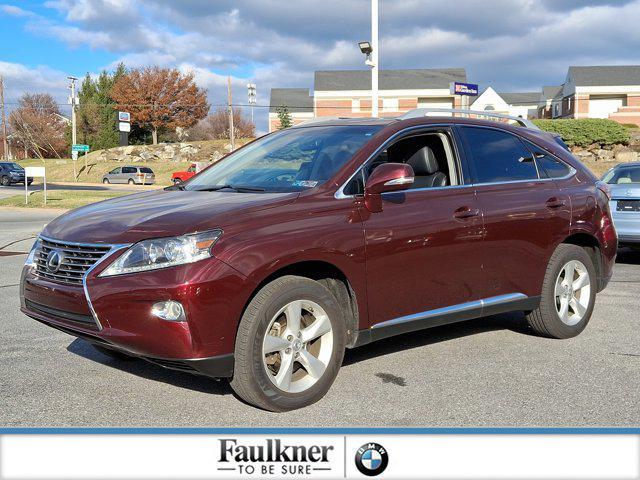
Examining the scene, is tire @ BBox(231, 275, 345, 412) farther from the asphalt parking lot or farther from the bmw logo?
the bmw logo

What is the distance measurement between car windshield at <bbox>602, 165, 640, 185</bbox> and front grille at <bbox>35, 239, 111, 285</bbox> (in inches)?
363

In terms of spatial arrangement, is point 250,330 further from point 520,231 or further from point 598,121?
point 598,121

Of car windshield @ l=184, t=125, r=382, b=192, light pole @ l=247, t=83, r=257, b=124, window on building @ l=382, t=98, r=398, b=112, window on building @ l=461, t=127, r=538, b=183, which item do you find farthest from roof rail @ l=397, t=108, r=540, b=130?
window on building @ l=382, t=98, r=398, b=112

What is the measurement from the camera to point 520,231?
5328mm

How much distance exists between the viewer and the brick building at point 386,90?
7219cm

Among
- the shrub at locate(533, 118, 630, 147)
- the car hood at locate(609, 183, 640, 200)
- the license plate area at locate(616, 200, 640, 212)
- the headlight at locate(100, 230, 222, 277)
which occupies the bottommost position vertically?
the license plate area at locate(616, 200, 640, 212)

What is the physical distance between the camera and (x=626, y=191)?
33.3 ft

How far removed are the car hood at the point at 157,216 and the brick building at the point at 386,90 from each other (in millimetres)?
68526

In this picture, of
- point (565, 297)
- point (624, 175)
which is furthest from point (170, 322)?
point (624, 175)

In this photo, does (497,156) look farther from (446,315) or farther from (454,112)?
(446,315)

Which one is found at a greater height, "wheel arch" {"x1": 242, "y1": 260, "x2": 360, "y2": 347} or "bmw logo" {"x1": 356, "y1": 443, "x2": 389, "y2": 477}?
"wheel arch" {"x1": 242, "y1": 260, "x2": 360, "y2": 347}

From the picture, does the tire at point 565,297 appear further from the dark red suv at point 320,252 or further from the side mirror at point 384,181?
the side mirror at point 384,181

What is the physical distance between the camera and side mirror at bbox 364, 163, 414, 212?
436cm

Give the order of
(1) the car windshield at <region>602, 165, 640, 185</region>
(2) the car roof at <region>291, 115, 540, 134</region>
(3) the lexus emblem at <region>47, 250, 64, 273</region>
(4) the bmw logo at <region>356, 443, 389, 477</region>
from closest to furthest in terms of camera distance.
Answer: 1. (4) the bmw logo at <region>356, 443, 389, 477</region>
2. (3) the lexus emblem at <region>47, 250, 64, 273</region>
3. (2) the car roof at <region>291, 115, 540, 134</region>
4. (1) the car windshield at <region>602, 165, 640, 185</region>
